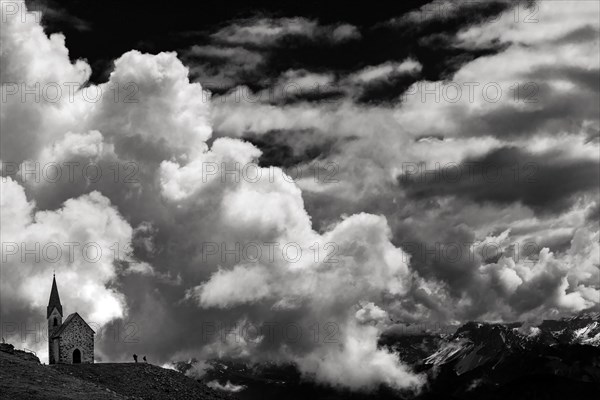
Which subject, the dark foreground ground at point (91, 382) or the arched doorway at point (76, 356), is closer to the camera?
the dark foreground ground at point (91, 382)

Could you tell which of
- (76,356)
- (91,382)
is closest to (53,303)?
(76,356)

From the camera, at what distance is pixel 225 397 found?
5408 inches

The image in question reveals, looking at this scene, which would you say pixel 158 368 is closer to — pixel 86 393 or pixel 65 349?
pixel 65 349

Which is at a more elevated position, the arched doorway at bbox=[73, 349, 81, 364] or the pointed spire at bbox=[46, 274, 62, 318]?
the pointed spire at bbox=[46, 274, 62, 318]

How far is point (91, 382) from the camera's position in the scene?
4815 inches

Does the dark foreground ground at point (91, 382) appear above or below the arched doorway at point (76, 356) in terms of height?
below

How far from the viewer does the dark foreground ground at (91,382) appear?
102919 mm

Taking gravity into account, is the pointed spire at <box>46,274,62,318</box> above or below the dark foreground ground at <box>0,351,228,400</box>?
above

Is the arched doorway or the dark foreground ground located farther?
the arched doorway

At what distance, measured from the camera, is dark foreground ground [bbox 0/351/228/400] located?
338 feet

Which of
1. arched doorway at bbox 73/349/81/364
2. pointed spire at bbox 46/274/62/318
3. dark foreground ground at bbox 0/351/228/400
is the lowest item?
dark foreground ground at bbox 0/351/228/400

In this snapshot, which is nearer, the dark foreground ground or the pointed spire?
the dark foreground ground

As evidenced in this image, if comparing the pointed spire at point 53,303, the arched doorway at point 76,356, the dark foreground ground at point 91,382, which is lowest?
the dark foreground ground at point 91,382

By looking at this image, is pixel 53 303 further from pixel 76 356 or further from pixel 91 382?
pixel 91 382
